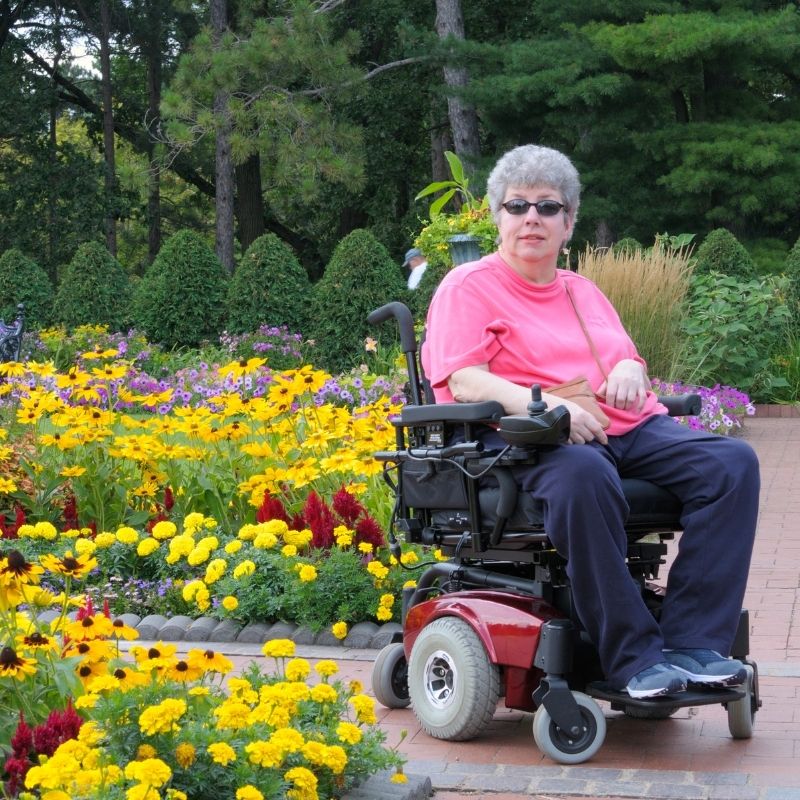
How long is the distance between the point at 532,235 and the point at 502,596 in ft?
3.27

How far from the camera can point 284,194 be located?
95.2 ft

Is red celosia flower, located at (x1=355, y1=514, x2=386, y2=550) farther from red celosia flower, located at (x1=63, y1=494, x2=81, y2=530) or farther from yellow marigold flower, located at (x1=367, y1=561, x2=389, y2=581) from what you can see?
red celosia flower, located at (x1=63, y1=494, x2=81, y2=530)

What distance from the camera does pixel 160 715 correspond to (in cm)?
272

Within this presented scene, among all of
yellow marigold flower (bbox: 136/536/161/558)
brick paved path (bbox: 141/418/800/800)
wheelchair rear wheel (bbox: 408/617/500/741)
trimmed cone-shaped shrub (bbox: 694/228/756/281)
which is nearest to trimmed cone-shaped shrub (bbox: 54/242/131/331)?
trimmed cone-shaped shrub (bbox: 694/228/756/281)

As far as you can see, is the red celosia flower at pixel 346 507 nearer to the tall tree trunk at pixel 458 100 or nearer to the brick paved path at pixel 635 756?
the brick paved path at pixel 635 756

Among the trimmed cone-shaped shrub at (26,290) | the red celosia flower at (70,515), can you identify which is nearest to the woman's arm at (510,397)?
the red celosia flower at (70,515)

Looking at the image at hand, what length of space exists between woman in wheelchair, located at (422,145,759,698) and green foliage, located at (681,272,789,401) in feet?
25.5

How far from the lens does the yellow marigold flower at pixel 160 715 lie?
2715 mm

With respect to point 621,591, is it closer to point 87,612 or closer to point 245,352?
point 87,612

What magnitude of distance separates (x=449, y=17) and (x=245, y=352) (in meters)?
11.0

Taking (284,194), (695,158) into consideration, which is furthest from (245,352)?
(284,194)

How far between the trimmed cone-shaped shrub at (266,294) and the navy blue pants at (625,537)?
11.2 meters

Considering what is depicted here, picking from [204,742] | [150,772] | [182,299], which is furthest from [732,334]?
[150,772]

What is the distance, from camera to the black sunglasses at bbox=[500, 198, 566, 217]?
390 centimetres
